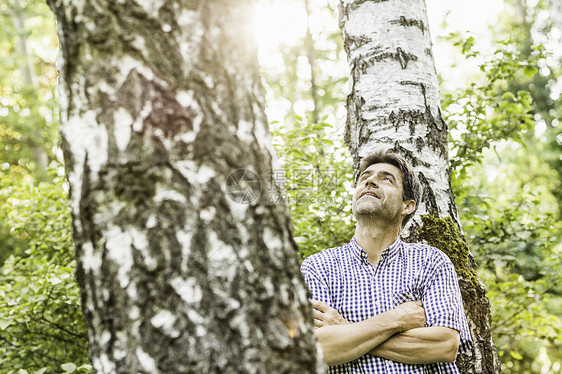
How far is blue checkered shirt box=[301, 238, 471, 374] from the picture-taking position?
2.22m

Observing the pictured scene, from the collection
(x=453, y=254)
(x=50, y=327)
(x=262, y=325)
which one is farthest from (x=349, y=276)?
(x=50, y=327)

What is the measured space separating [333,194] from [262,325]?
300cm

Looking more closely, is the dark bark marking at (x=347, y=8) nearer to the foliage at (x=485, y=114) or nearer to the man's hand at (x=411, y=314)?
the foliage at (x=485, y=114)

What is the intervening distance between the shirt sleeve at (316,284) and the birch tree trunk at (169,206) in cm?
119

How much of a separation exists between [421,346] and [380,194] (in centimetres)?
89

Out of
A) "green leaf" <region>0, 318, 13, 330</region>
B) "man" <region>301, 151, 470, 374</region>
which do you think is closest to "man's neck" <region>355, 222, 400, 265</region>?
"man" <region>301, 151, 470, 374</region>

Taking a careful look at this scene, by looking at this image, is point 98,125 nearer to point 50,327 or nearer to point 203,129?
point 203,129

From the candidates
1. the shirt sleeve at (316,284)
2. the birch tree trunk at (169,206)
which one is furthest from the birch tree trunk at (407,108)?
the birch tree trunk at (169,206)

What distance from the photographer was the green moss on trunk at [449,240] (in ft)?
8.84

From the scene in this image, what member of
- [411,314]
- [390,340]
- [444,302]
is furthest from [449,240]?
[390,340]

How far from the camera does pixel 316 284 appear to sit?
242cm

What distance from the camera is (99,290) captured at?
1.14 meters

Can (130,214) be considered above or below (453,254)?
above

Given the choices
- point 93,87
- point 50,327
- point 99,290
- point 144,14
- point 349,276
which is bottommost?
point 50,327
